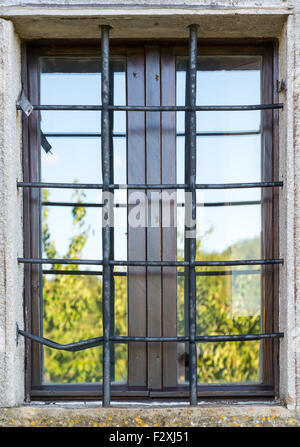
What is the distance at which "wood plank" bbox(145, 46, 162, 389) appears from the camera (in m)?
1.57

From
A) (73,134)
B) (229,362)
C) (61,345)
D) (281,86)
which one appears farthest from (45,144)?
(229,362)

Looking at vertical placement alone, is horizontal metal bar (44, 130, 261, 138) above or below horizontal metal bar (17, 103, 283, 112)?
below

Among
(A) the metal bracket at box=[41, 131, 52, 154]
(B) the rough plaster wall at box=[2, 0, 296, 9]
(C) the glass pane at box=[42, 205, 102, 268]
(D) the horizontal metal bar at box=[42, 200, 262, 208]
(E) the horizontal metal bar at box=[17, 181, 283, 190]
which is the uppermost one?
(B) the rough plaster wall at box=[2, 0, 296, 9]

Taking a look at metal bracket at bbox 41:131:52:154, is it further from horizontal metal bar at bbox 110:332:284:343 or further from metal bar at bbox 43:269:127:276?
horizontal metal bar at bbox 110:332:284:343

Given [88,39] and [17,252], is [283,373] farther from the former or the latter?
[88,39]

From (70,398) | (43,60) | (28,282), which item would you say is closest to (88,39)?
(43,60)

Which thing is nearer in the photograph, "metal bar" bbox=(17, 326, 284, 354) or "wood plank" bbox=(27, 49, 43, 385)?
"metal bar" bbox=(17, 326, 284, 354)

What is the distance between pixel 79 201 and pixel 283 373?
3.63 feet

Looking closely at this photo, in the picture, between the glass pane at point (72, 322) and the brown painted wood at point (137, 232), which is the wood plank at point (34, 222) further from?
the brown painted wood at point (137, 232)

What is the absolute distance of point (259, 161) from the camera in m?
1.64

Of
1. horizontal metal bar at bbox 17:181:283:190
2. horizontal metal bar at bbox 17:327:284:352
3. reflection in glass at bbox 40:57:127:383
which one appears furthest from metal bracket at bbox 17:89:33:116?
horizontal metal bar at bbox 17:327:284:352

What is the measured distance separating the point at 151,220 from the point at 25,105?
0.69 meters

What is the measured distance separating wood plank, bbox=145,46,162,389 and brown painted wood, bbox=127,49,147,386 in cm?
2

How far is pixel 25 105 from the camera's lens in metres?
1.51
